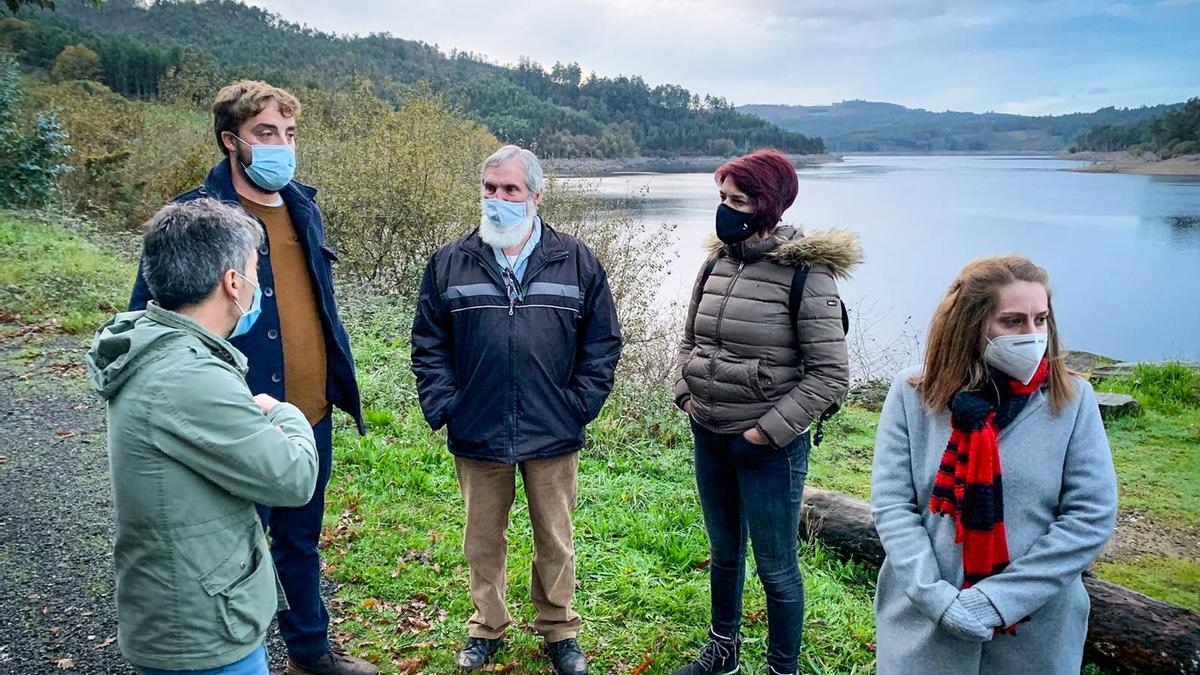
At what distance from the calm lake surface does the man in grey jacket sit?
207 centimetres

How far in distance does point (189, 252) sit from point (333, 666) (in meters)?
1.88

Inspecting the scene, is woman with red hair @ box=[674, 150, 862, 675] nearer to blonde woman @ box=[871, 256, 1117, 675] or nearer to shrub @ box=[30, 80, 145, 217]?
blonde woman @ box=[871, 256, 1117, 675]

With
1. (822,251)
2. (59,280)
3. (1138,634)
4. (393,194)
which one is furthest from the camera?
(393,194)

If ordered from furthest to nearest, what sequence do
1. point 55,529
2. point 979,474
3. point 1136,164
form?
point 1136,164 → point 55,529 → point 979,474

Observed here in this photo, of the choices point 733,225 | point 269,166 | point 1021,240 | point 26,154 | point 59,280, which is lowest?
point 1021,240

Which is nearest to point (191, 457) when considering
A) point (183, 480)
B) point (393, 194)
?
point (183, 480)

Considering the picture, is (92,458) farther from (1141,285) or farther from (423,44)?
(423,44)

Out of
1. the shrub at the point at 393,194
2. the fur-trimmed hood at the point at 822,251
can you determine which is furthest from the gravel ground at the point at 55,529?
the shrub at the point at 393,194

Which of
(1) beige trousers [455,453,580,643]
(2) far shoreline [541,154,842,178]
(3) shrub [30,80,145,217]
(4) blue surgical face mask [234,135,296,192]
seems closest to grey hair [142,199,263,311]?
(4) blue surgical face mask [234,135,296,192]

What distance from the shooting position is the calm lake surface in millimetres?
17219

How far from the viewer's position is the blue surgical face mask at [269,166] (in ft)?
8.89

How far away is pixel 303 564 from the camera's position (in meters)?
2.83

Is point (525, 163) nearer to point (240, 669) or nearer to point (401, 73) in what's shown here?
point (240, 669)

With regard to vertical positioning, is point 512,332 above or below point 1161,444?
above
